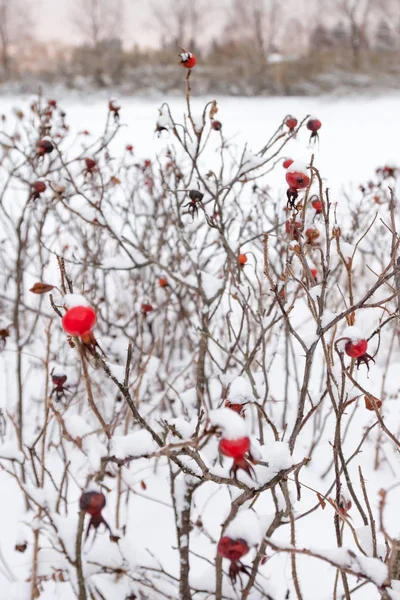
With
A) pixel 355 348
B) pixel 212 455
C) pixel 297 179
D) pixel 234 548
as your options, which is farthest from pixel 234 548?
pixel 297 179

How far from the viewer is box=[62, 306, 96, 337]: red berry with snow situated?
2.24ft

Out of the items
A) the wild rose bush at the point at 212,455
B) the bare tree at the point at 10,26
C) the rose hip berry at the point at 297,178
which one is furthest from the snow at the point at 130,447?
the bare tree at the point at 10,26

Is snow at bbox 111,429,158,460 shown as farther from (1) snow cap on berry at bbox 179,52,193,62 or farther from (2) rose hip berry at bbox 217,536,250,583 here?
(1) snow cap on berry at bbox 179,52,193,62

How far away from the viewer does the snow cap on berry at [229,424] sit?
0.62 metres

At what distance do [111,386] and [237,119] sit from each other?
11.5 m

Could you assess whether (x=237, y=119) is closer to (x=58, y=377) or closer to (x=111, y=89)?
(x=111, y=89)

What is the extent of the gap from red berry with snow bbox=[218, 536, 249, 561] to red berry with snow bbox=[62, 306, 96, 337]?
34 cm

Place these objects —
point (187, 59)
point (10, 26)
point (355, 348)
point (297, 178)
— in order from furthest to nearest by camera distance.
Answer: point (10, 26) → point (187, 59) → point (297, 178) → point (355, 348)

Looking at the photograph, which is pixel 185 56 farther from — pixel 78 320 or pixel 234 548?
pixel 234 548

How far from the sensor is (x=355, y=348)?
0.95m

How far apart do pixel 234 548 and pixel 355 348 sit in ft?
1.47

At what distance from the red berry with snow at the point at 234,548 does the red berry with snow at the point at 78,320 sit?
Answer: 0.34 m

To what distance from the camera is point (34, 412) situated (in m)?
3.12

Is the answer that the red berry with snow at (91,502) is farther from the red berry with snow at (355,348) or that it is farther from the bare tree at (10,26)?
the bare tree at (10,26)
